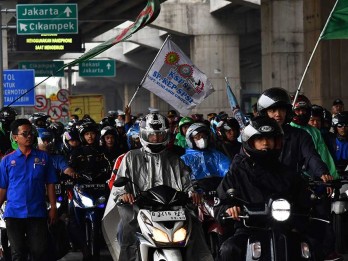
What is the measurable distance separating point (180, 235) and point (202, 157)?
3489mm

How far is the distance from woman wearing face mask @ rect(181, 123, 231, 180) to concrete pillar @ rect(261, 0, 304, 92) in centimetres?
2626

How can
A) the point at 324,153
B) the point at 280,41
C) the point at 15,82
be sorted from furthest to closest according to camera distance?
the point at 280,41, the point at 15,82, the point at 324,153

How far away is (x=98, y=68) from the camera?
5784cm

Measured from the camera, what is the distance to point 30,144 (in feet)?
37.0

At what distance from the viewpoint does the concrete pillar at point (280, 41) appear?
3912 centimetres

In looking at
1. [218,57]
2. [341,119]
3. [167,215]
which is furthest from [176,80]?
[218,57]

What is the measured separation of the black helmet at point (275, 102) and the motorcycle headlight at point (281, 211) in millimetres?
2756

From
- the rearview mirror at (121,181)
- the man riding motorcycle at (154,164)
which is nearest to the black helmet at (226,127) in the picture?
the man riding motorcycle at (154,164)

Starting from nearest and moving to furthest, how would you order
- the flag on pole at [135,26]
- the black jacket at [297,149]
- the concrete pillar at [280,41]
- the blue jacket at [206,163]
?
the black jacket at [297,149]
the blue jacket at [206,163]
the flag on pole at [135,26]
the concrete pillar at [280,41]

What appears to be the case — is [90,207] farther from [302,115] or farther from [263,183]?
[263,183]

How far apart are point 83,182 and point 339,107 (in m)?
7.41

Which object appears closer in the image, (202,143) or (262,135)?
(262,135)

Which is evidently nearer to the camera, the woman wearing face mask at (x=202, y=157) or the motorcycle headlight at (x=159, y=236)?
the motorcycle headlight at (x=159, y=236)

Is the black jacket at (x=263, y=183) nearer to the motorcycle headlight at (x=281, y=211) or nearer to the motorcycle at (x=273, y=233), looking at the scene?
the motorcycle at (x=273, y=233)
